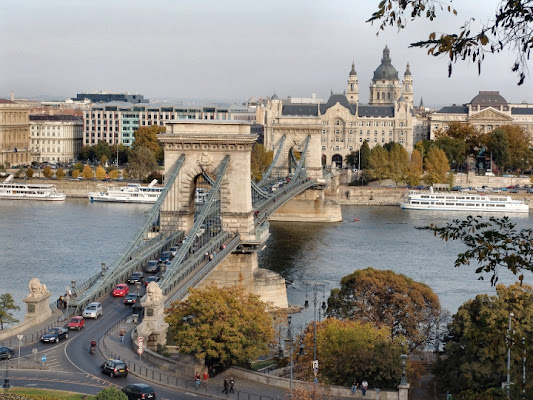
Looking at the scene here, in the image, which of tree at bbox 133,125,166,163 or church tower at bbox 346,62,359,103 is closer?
tree at bbox 133,125,166,163

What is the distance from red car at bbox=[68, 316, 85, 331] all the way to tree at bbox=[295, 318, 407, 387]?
229 inches

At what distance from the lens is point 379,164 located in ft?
300

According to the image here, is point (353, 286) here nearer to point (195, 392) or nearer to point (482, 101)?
point (195, 392)

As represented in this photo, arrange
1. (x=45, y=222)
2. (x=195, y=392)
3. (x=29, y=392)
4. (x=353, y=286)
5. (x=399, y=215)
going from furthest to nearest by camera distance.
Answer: (x=399, y=215) → (x=45, y=222) → (x=353, y=286) → (x=195, y=392) → (x=29, y=392)

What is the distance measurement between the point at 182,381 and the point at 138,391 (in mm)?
2484

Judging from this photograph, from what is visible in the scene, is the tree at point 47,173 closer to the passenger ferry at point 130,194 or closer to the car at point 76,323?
the passenger ferry at point 130,194

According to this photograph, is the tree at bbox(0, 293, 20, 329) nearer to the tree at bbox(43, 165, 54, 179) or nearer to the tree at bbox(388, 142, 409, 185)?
the tree at bbox(388, 142, 409, 185)

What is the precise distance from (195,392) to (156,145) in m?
78.3

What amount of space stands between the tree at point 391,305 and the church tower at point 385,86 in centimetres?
10253

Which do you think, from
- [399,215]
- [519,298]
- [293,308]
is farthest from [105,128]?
[519,298]

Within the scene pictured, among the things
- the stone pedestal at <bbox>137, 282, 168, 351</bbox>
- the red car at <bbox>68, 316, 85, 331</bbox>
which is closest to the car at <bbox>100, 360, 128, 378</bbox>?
the stone pedestal at <bbox>137, 282, 168, 351</bbox>

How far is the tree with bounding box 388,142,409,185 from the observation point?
8962 cm

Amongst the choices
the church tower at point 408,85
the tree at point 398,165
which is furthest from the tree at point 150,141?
the church tower at point 408,85

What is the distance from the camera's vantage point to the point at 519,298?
972 inches
